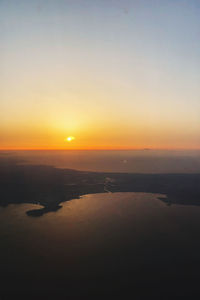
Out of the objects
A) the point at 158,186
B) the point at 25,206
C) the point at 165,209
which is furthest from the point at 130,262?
the point at 158,186

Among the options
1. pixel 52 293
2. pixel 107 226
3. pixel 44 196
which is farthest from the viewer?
pixel 44 196

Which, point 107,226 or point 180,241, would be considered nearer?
point 180,241

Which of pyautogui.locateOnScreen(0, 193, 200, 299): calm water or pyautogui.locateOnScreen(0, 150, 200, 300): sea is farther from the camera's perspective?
pyautogui.locateOnScreen(0, 193, 200, 299): calm water

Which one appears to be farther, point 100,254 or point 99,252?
point 99,252

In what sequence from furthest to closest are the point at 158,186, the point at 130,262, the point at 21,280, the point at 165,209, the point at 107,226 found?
the point at 158,186
the point at 165,209
the point at 107,226
the point at 130,262
the point at 21,280

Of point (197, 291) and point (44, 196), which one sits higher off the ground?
point (44, 196)

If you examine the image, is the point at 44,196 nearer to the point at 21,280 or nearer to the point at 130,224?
the point at 130,224

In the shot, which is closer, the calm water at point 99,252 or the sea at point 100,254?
the sea at point 100,254
